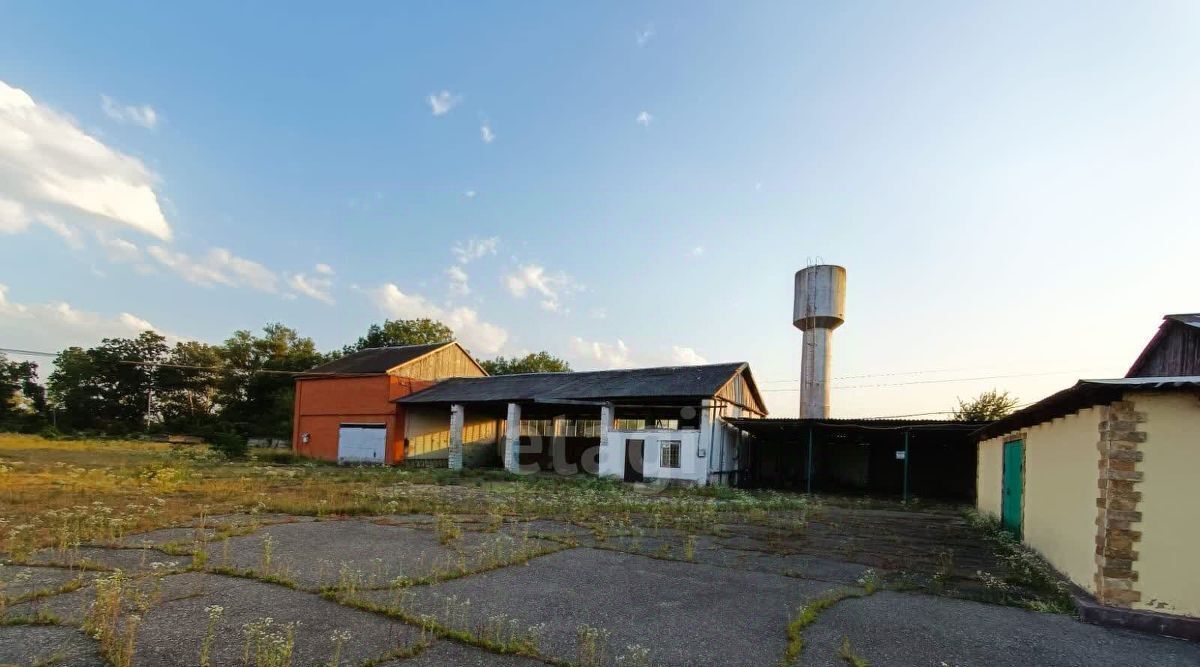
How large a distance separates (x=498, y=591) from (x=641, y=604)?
157 cm

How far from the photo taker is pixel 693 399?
2373cm

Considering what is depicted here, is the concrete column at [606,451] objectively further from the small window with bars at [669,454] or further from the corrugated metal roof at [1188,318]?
the corrugated metal roof at [1188,318]

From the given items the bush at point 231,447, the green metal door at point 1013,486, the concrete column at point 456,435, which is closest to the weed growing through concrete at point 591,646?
the green metal door at point 1013,486

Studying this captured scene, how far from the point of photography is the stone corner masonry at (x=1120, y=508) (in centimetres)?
627

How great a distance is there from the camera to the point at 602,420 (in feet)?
82.6

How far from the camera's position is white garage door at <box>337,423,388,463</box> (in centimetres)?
3170

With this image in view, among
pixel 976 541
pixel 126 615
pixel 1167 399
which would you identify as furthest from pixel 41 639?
pixel 976 541

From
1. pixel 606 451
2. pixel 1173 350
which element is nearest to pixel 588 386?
pixel 606 451

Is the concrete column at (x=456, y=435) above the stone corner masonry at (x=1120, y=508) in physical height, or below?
below

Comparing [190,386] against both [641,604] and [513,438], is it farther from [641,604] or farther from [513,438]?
[641,604]

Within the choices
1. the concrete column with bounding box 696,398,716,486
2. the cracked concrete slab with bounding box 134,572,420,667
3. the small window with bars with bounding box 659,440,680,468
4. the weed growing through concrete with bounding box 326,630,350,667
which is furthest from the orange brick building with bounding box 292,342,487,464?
the weed growing through concrete with bounding box 326,630,350,667

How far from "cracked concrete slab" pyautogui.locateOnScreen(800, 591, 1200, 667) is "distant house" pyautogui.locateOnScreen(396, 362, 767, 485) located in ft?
53.6

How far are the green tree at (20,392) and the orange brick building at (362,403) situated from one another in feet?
127

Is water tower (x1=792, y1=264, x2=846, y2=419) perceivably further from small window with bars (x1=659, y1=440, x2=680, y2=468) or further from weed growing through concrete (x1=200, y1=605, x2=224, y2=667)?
weed growing through concrete (x1=200, y1=605, x2=224, y2=667)
